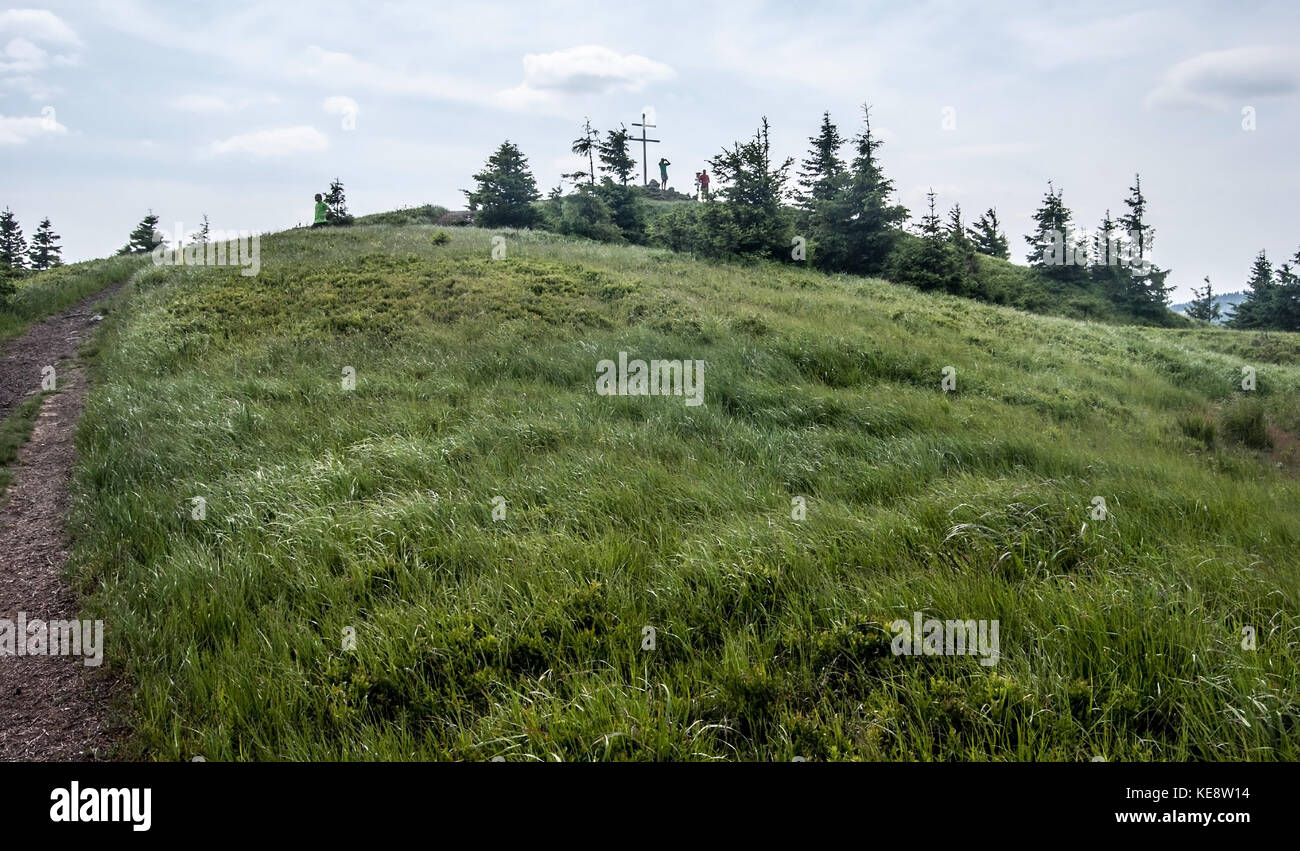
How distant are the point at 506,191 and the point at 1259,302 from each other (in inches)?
2003

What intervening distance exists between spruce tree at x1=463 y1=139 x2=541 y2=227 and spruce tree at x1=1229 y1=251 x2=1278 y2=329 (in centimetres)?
4839

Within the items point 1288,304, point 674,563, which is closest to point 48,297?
point 674,563

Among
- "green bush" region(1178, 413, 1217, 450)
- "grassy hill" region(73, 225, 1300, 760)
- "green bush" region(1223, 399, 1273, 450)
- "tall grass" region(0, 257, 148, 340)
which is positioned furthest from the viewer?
"tall grass" region(0, 257, 148, 340)

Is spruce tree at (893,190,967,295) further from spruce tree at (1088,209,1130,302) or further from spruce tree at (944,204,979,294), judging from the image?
spruce tree at (1088,209,1130,302)

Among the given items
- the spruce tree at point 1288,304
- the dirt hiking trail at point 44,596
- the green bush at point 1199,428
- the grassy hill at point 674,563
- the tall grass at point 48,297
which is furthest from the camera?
the spruce tree at point 1288,304

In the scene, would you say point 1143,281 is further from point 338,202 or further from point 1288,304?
point 338,202

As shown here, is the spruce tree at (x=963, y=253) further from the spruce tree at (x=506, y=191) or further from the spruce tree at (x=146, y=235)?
the spruce tree at (x=146, y=235)

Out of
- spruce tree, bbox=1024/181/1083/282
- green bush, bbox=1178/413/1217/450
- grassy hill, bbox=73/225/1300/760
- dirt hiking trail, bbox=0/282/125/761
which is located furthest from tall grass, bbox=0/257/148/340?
spruce tree, bbox=1024/181/1083/282

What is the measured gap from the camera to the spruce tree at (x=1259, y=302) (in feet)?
131

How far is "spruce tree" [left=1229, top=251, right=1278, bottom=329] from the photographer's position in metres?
40.1

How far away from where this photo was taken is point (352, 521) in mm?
5273

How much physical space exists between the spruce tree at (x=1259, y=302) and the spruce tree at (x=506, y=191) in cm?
4839

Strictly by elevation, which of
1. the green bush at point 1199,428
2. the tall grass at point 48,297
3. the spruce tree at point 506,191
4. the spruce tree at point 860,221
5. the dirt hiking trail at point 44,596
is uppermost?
the spruce tree at point 506,191

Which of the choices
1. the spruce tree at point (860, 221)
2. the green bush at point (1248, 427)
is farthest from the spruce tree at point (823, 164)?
the green bush at point (1248, 427)
